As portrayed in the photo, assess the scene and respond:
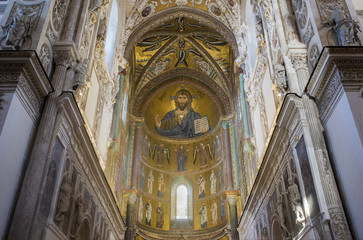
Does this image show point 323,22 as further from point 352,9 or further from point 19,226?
point 19,226

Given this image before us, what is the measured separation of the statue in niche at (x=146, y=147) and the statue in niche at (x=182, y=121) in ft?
4.82

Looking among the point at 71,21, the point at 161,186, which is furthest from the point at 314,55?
the point at 161,186

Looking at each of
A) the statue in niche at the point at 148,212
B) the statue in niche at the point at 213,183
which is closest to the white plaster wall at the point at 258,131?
the statue in niche at the point at 213,183

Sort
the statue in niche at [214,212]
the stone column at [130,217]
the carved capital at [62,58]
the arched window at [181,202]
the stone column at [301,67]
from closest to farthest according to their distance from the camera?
the stone column at [301,67] → the carved capital at [62,58] → the stone column at [130,217] → the statue in niche at [214,212] → the arched window at [181,202]

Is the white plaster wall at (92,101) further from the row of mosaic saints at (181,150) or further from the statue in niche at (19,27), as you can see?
the row of mosaic saints at (181,150)

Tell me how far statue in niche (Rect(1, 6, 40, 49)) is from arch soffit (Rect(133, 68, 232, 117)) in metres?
14.0

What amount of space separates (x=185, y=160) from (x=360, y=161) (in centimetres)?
1727

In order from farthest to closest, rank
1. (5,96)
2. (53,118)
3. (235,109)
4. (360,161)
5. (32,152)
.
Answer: (235,109) < (53,118) < (32,152) < (5,96) < (360,161)

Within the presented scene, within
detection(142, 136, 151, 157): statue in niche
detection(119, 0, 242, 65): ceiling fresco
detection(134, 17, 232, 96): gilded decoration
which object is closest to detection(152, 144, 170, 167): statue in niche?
detection(142, 136, 151, 157): statue in niche

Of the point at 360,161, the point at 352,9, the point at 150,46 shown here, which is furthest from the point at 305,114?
the point at 150,46

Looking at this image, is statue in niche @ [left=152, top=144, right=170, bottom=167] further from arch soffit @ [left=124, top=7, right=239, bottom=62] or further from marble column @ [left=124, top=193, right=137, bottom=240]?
arch soffit @ [left=124, top=7, right=239, bottom=62]

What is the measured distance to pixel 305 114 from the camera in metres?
8.26

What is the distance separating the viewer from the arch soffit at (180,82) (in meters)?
22.8

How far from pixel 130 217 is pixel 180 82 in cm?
990
